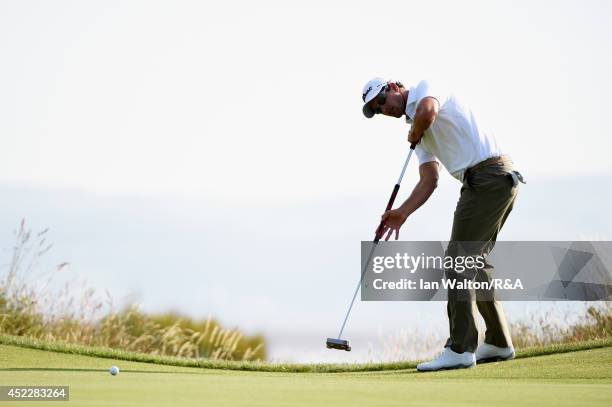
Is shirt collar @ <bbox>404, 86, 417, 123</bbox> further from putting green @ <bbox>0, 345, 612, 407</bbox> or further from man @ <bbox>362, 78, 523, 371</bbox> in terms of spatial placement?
putting green @ <bbox>0, 345, 612, 407</bbox>

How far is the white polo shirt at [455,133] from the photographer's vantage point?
650 cm

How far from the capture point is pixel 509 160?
6605 mm

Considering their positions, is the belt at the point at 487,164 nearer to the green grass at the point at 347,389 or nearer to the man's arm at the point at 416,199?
the man's arm at the point at 416,199

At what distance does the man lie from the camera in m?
6.45

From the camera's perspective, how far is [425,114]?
20.9 feet

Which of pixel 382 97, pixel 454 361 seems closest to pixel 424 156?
pixel 382 97

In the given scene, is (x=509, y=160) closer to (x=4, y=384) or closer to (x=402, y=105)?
(x=402, y=105)

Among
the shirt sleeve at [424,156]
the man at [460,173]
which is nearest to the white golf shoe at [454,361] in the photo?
the man at [460,173]

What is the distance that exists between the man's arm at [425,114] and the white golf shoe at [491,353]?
5.80ft

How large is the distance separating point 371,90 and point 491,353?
2167 mm

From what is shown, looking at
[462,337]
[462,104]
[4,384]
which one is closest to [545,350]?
[462,337]

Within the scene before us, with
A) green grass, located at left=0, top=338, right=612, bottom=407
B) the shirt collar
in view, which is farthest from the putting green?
the shirt collar

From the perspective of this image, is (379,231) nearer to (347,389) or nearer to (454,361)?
(454,361)

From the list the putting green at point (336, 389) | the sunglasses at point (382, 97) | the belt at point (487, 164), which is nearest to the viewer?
the putting green at point (336, 389)
